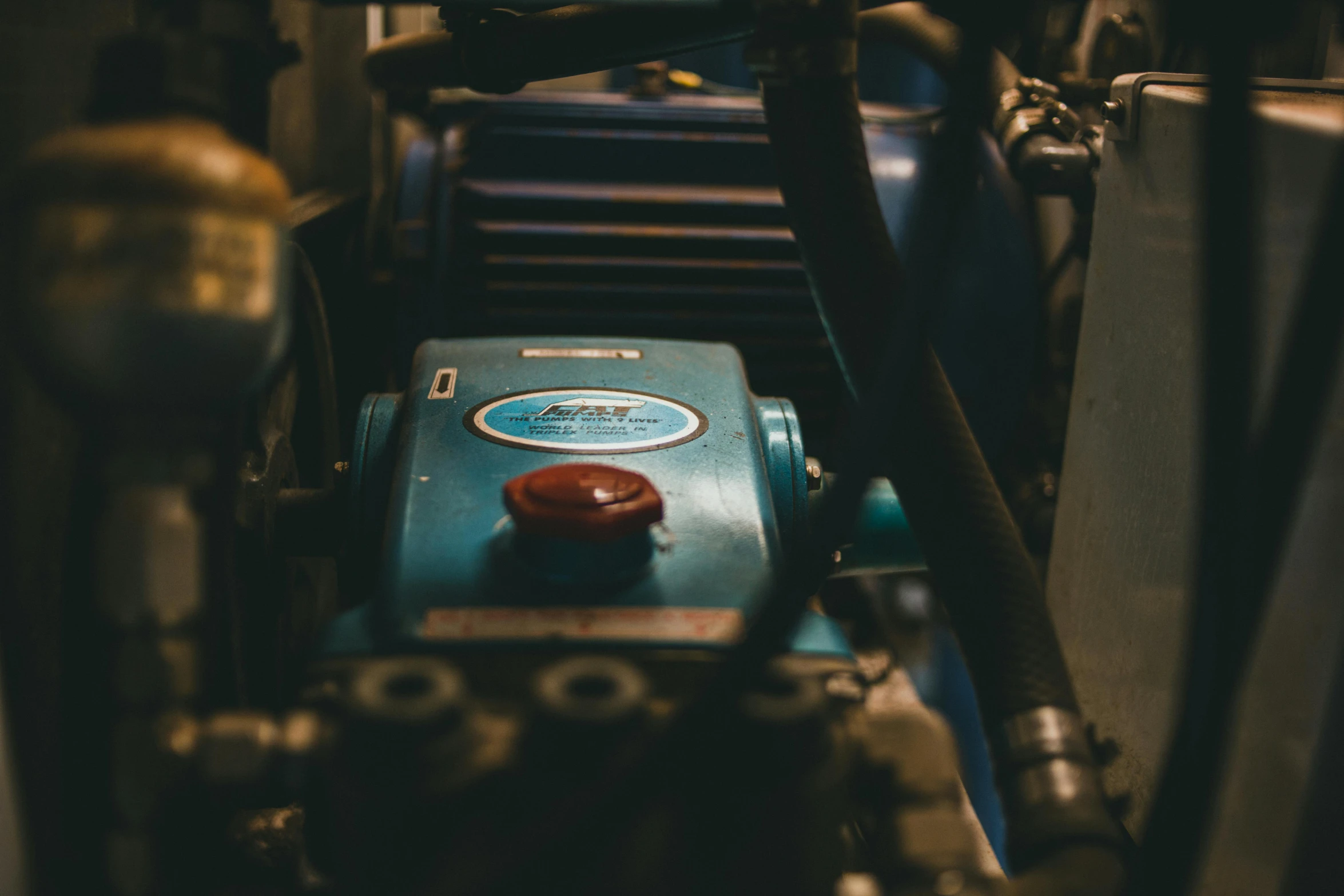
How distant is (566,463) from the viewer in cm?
59

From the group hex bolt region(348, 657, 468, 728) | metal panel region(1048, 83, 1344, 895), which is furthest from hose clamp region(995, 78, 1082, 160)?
hex bolt region(348, 657, 468, 728)

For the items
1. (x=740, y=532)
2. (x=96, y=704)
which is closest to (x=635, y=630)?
(x=740, y=532)

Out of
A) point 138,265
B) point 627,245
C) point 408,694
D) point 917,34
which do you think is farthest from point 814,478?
point 917,34

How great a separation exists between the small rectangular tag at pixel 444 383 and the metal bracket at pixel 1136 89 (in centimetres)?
52

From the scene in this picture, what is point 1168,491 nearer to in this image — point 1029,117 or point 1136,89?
point 1136,89

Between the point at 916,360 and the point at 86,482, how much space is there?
1.17 ft

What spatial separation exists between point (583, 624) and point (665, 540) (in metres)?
0.08

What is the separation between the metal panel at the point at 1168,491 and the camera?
0.48m

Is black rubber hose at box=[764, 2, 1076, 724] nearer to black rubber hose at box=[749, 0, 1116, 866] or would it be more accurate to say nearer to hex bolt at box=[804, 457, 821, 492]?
black rubber hose at box=[749, 0, 1116, 866]

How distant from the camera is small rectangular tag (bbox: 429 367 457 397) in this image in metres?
0.69

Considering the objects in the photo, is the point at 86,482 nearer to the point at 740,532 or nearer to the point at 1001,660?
the point at 740,532

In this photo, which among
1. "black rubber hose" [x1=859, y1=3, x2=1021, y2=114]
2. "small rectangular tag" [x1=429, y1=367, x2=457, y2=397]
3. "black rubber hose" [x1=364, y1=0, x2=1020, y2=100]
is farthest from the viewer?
"black rubber hose" [x1=859, y1=3, x2=1021, y2=114]

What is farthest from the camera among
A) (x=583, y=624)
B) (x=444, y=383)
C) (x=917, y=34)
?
(x=917, y=34)

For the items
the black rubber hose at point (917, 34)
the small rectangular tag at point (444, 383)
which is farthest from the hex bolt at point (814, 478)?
the black rubber hose at point (917, 34)
